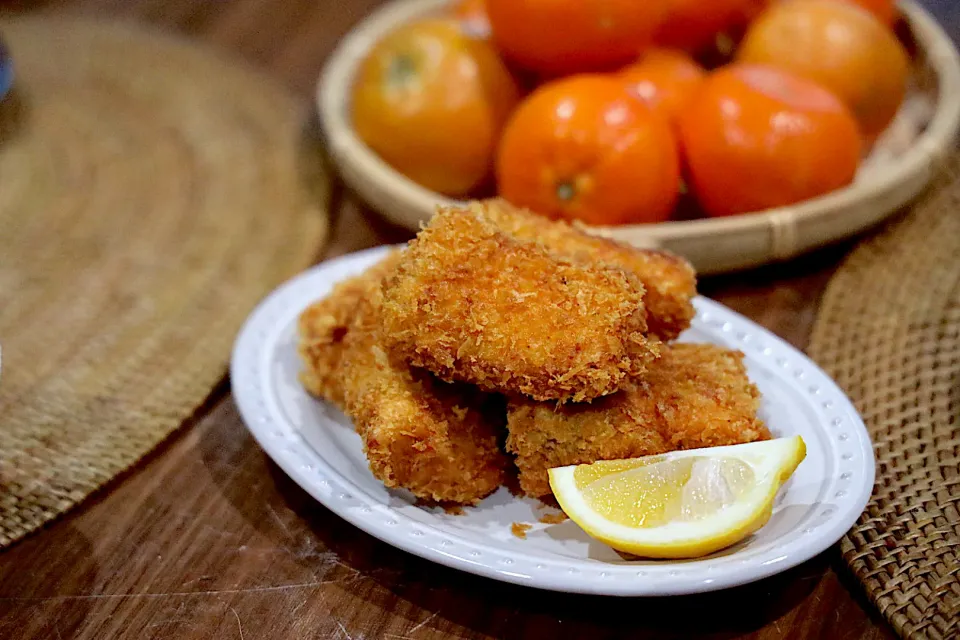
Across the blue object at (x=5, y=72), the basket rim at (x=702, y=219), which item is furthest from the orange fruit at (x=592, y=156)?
the blue object at (x=5, y=72)

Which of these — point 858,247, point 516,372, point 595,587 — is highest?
point 516,372

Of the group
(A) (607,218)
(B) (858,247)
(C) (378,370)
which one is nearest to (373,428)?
(C) (378,370)

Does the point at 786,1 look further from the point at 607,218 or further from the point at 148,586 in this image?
the point at 148,586

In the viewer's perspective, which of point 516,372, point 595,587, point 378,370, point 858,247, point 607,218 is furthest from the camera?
point 858,247

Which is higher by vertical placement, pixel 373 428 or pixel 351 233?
pixel 373 428

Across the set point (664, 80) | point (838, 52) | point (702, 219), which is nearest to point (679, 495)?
point (702, 219)

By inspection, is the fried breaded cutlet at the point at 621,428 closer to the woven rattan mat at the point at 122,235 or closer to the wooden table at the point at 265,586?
the wooden table at the point at 265,586

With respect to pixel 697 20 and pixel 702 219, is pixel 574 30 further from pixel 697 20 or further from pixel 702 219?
pixel 702 219

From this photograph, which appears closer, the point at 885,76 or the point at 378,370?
the point at 378,370
